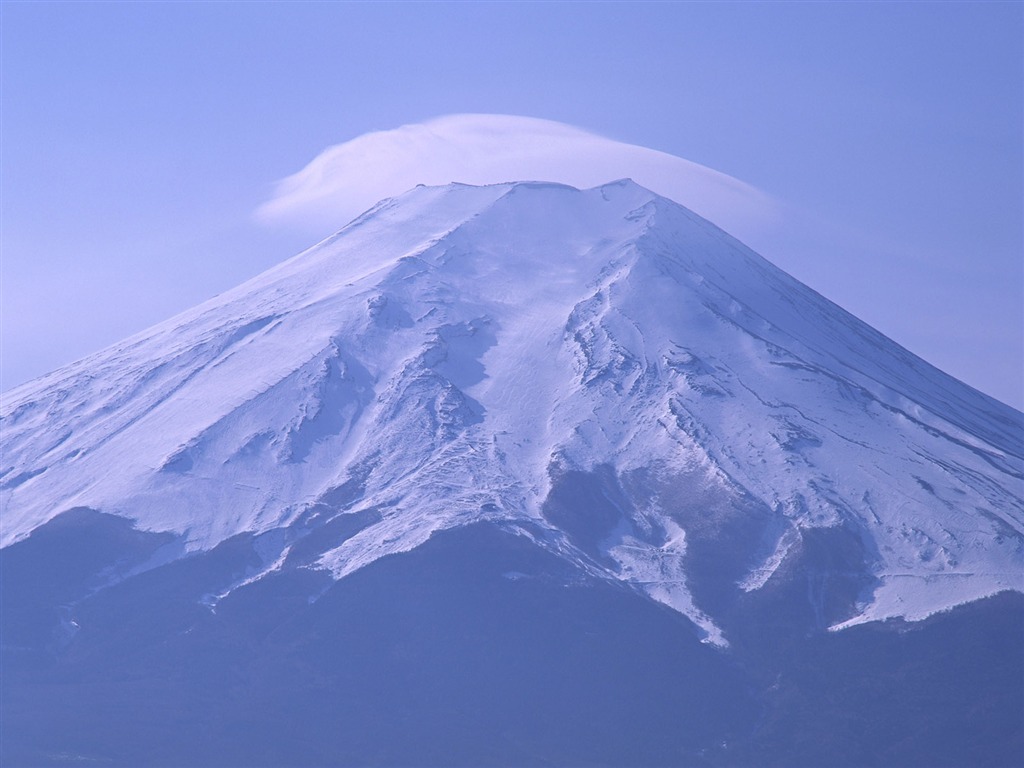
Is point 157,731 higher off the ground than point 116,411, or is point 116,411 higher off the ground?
point 116,411

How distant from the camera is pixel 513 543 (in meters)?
63.9

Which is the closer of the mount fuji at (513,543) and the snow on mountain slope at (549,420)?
the mount fuji at (513,543)

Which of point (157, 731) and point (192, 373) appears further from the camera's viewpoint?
point (192, 373)

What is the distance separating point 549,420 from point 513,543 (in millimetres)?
11037

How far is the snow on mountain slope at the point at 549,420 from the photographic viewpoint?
64.8 metres

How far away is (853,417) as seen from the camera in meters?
74.1

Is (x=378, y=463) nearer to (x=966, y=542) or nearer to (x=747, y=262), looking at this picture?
(x=966, y=542)

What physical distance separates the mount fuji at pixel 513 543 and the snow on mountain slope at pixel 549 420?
22 centimetres

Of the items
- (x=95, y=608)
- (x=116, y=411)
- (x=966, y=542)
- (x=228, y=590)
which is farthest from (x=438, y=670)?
(x=116, y=411)

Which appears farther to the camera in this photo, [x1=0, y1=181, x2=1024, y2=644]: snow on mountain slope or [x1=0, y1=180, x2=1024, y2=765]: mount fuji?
[x1=0, y1=181, x2=1024, y2=644]: snow on mountain slope

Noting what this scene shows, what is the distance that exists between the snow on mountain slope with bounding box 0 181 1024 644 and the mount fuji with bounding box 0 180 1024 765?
22 cm

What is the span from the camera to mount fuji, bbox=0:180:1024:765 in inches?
2222

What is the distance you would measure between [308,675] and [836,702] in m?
21.4

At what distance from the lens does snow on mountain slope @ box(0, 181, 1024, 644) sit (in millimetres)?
64812
